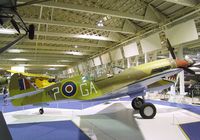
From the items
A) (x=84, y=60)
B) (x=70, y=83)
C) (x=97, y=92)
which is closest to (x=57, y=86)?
(x=70, y=83)

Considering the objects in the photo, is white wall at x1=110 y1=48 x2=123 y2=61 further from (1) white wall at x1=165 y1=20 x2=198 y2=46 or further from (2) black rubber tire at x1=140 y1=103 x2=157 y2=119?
(2) black rubber tire at x1=140 y1=103 x2=157 y2=119

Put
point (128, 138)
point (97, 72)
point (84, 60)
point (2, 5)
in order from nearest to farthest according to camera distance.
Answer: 1. point (2, 5)
2. point (128, 138)
3. point (97, 72)
4. point (84, 60)

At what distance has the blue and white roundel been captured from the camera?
5911 millimetres

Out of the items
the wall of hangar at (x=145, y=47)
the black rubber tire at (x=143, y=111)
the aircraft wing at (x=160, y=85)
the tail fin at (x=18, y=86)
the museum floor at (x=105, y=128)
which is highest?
the wall of hangar at (x=145, y=47)

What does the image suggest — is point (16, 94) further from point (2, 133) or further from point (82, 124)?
point (2, 133)

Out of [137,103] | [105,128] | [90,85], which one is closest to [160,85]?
[137,103]

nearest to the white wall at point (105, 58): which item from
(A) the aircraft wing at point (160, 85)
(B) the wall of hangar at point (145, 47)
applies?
(B) the wall of hangar at point (145, 47)

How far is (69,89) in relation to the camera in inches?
233

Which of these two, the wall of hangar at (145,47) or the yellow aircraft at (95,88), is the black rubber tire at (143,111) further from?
the wall of hangar at (145,47)

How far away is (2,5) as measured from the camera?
3.43 metres

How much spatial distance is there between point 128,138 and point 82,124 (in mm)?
1695

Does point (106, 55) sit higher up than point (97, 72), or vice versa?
point (106, 55)

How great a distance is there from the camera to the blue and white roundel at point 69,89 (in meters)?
5.91

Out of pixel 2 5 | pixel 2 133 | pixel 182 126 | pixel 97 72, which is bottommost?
pixel 182 126
